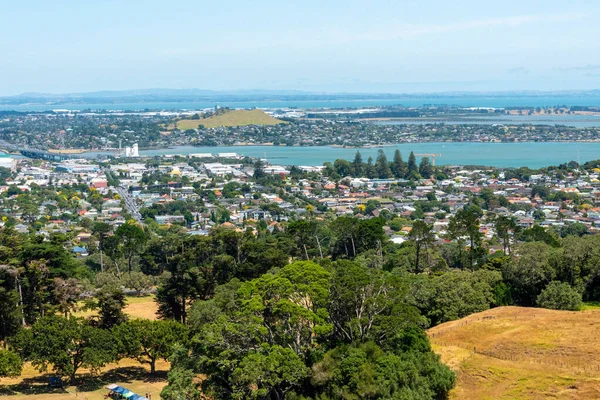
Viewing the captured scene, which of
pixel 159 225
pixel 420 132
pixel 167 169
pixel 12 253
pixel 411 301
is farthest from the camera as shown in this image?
pixel 420 132

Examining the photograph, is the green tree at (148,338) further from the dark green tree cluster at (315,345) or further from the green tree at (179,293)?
the green tree at (179,293)

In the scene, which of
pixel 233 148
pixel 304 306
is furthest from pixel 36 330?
pixel 233 148

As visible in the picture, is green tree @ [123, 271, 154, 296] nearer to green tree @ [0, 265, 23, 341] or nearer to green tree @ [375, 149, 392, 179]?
green tree @ [0, 265, 23, 341]

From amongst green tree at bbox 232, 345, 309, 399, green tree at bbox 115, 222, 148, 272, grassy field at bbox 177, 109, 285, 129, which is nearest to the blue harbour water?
grassy field at bbox 177, 109, 285, 129

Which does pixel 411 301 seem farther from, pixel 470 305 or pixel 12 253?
pixel 12 253

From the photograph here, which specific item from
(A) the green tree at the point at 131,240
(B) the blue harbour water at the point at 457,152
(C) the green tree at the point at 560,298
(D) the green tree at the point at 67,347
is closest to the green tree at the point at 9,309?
(D) the green tree at the point at 67,347
